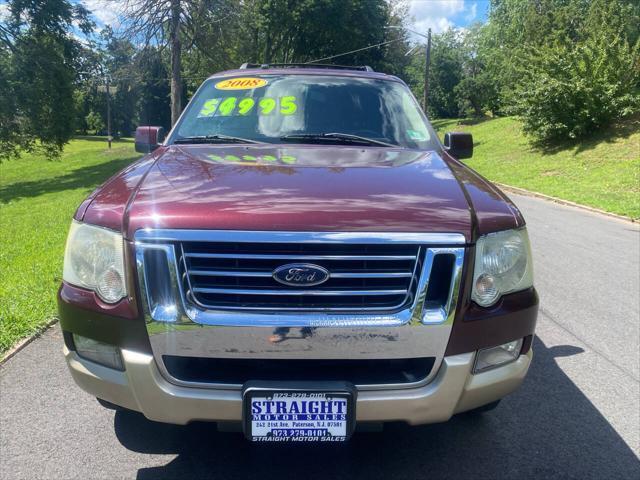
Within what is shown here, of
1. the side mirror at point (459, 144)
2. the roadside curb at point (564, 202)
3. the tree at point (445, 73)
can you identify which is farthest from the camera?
the tree at point (445, 73)

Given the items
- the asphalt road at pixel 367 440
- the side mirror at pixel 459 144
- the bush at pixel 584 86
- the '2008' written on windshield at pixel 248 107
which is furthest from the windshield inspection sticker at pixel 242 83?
the bush at pixel 584 86

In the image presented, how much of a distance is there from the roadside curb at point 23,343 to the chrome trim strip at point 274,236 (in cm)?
237

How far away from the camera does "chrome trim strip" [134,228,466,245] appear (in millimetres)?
2164

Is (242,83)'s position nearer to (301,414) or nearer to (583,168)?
(301,414)

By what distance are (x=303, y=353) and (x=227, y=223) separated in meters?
0.57

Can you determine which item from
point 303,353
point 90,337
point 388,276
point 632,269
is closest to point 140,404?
point 90,337

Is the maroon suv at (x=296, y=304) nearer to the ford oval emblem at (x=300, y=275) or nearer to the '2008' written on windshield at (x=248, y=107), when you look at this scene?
the ford oval emblem at (x=300, y=275)

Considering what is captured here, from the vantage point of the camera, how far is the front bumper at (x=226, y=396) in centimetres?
224

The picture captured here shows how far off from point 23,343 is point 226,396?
2.62m

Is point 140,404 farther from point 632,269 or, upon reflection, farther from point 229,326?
point 632,269

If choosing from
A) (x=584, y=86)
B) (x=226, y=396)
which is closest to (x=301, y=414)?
(x=226, y=396)

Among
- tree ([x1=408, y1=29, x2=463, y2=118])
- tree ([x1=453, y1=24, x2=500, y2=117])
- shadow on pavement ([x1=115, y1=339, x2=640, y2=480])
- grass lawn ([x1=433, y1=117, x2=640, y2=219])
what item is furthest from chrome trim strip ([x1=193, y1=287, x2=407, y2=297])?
tree ([x1=408, y1=29, x2=463, y2=118])

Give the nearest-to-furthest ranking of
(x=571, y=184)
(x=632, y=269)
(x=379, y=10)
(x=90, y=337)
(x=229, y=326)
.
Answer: (x=229, y=326) → (x=90, y=337) → (x=632, y=269) → (x=571, y=184) → (x=379, y=10)

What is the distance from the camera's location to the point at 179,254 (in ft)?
7.19
